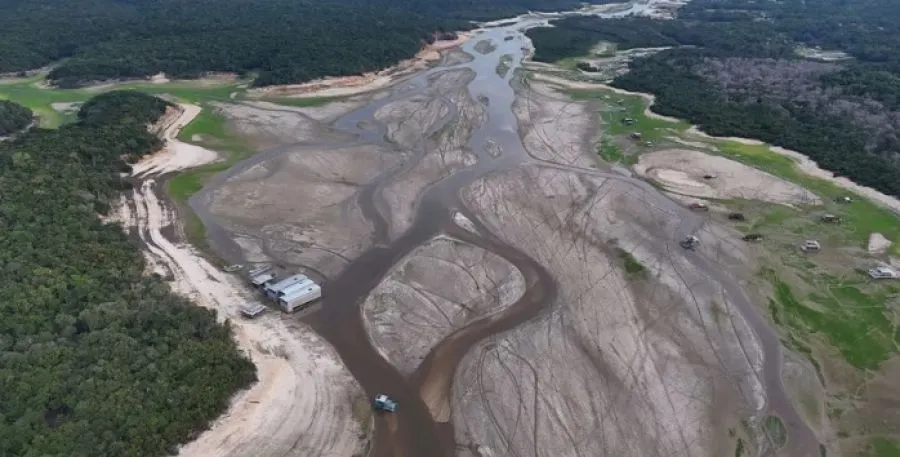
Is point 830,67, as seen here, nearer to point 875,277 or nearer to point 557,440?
point 875,277

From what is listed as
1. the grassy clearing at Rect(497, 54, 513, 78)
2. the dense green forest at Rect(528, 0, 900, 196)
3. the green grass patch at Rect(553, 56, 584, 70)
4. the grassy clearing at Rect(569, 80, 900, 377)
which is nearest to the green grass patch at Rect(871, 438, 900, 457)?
the grassy clearing at Rect(569, 80, 900, 377)

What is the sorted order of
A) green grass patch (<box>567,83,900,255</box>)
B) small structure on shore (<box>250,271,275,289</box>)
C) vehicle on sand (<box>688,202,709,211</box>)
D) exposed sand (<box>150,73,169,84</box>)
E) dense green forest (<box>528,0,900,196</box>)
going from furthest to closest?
exposed sand (<box>150,73,169,84</box>) < dense green forest (<box>528,0,900,196</box>) < vehicle on sand (<box>688,202,709,211</box>) < green grass patch (<box>567,83,900,255</box>) < small structure on shore (<box>250,271,275,289</box>)

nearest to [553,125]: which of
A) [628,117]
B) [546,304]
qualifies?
[628,117]

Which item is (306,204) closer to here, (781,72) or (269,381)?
(269,381)

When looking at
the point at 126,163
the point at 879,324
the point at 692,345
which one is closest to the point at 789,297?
the point at 879,324

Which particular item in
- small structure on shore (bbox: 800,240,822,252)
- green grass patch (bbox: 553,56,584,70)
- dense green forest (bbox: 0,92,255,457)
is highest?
dense green forest (bbox: 0,92,255,457)

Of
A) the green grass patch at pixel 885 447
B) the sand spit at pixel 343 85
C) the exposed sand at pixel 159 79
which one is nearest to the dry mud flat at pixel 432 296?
the green grass patch at pixel 885 447

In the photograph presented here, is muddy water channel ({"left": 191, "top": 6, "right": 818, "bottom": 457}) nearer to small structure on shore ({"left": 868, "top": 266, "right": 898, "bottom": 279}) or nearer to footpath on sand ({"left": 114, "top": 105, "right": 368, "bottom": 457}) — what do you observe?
footpath on sand ({"left": 114, "top": 105, "right": 368, "bottom": 457})
